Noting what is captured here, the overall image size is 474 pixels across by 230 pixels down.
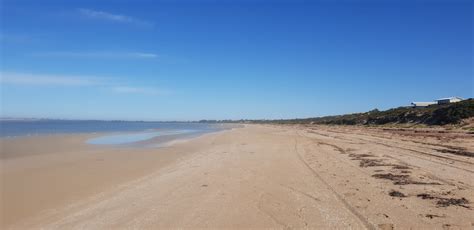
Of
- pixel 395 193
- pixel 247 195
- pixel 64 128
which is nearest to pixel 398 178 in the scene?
pixel 395 193

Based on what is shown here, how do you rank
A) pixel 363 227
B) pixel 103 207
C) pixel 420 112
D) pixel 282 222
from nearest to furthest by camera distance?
pixel 363 227 → pixel 282 222 → pixel 103 207 → pixel 420 112

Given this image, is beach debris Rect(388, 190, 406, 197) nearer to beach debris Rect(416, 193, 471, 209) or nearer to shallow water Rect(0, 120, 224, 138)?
beach debris Rect(416, 193, 471, 209)

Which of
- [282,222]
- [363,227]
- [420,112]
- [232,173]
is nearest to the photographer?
[363,227]

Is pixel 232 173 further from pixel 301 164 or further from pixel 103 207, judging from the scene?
pixel 103 207

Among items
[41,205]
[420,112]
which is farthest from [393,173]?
[420,112]

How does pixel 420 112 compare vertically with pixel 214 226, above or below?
above

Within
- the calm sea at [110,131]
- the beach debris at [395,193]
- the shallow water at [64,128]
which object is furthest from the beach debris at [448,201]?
the shallow water at [64,128]

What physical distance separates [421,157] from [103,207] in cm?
1253

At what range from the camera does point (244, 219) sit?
6.74 m

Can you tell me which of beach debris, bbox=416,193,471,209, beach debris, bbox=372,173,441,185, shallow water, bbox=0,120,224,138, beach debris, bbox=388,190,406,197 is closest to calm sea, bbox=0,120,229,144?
shallow water, bbox=0,120,224,138

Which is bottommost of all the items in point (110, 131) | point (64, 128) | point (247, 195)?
point (247, 195)

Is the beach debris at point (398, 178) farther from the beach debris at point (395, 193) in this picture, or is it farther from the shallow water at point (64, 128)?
the shallow water at point (64, 128)

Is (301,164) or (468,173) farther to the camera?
(301,164)

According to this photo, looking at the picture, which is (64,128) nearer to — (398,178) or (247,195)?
(247,195)
